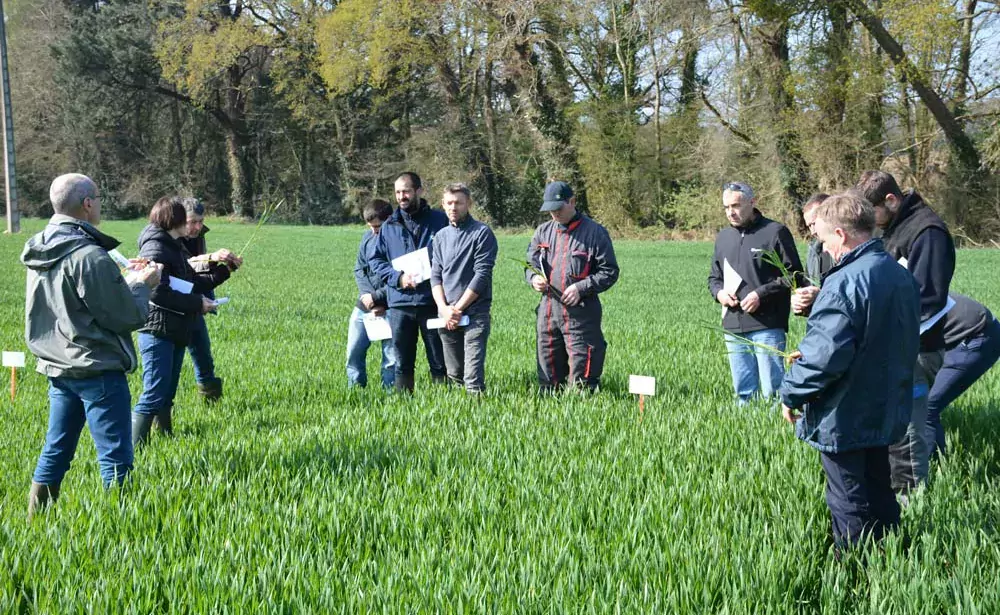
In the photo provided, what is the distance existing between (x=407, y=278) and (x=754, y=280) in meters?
2.59

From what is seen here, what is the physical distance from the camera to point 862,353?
3.20 metres

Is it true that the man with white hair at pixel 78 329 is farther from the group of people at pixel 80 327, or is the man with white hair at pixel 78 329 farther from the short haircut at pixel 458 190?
the short haircut at pixel 458 190

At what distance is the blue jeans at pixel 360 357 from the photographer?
717cm

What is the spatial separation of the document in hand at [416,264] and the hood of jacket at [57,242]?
2.73 metres

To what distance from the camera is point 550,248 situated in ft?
20.9

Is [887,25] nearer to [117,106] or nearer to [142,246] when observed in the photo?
[142,246]

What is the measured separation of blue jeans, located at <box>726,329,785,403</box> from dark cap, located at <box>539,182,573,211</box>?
155cm

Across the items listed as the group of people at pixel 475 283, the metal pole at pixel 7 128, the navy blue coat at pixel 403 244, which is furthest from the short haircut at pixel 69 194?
the metal pole at pixel 7 128

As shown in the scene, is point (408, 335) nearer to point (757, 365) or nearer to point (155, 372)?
point (155, 372)

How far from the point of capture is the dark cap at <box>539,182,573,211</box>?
19.9 ft

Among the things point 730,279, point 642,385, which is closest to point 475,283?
point 642,385

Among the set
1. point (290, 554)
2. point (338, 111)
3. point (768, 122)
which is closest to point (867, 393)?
point (290, 554)

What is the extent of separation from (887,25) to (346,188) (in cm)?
3030

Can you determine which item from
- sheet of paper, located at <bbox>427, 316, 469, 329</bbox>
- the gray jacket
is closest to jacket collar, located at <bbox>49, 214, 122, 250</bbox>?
the gray jacket
